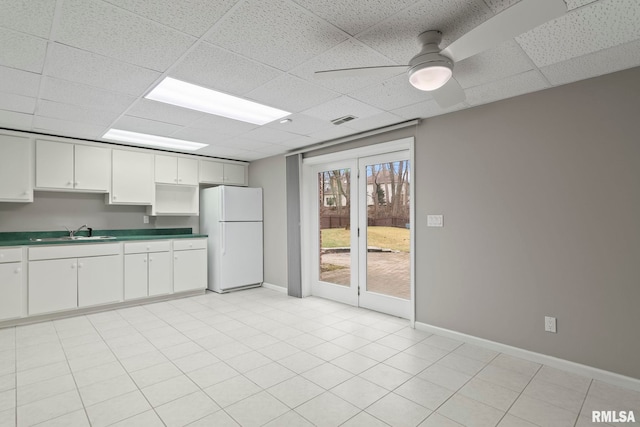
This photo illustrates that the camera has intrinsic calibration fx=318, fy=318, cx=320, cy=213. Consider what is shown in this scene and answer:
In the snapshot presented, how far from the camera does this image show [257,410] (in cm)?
214

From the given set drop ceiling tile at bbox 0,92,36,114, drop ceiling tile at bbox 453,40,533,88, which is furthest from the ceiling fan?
drop ceiling tile at bbox 0,92,36,114

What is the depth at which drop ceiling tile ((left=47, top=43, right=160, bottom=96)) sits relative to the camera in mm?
2203

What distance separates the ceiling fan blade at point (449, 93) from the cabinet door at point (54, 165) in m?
4.68

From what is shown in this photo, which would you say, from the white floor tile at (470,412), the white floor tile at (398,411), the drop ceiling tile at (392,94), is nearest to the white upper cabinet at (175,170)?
the drop ceiling tile at (392,94)

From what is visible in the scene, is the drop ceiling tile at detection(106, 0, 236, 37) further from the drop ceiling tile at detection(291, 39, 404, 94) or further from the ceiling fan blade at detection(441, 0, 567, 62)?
the ceiling fan blade at detection(441, 0, 567, 62)

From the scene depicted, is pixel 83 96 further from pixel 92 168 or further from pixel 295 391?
pixel 295 391

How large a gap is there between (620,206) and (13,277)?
240 inches

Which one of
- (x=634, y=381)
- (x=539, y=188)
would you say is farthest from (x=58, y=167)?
(x=634, y=381)

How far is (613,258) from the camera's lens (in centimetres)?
248

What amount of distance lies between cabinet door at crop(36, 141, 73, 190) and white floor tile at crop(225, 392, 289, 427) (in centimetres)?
394

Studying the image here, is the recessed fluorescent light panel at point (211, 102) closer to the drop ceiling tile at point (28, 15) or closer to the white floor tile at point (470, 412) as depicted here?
the drop ceiling tile at point (28, 15)

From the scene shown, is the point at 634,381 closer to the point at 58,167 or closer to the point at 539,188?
the point at 539,188

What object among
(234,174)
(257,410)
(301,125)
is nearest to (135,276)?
(234,174)

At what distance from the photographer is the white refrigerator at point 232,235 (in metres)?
5.36
